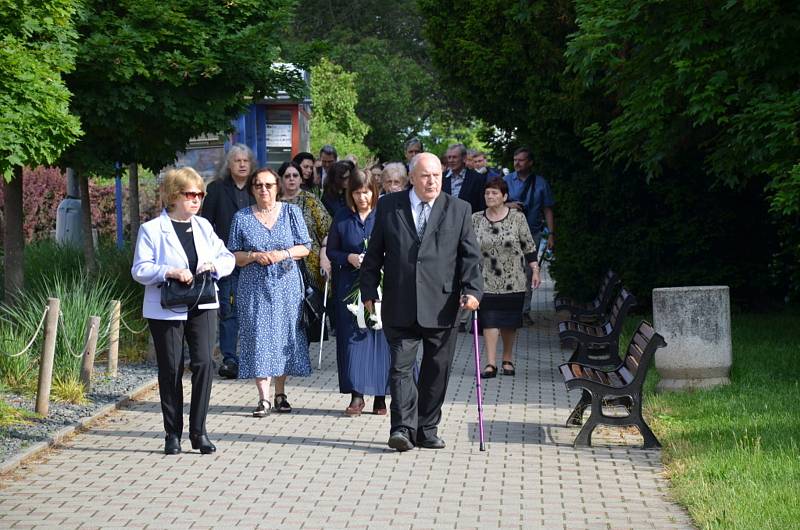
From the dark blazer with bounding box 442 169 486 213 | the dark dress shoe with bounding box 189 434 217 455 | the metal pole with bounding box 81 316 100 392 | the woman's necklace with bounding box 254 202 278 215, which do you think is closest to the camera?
the dark dress shoe with bounding box 189 434 217 455

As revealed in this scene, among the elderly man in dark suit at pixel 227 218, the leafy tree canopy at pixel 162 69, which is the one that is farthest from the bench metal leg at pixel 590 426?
the leafy tree canopy at pixel 162 69

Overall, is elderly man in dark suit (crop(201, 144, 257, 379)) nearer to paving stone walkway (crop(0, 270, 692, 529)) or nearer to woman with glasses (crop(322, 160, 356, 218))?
woman with glasses (crop(322, 160, 356, 218))

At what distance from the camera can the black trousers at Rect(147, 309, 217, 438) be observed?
927cm

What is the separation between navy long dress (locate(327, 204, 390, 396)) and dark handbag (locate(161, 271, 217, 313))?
1.81m

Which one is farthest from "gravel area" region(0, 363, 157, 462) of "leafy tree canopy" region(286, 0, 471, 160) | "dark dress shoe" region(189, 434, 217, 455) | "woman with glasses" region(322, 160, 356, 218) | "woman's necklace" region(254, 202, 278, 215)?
"leafy tree canopy" region(286, 0, 471, 160)

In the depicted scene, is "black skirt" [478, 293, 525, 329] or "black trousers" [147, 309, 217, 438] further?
"black skirt" [478, 293, 525, 329]

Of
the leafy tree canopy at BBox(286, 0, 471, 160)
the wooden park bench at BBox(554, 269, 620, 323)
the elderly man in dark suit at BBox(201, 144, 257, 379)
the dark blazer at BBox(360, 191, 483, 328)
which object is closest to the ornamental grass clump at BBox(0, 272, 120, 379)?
the elderly man in dark suit at BBox(201, 144, 257, 379)

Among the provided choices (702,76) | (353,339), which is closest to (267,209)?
(353,339)

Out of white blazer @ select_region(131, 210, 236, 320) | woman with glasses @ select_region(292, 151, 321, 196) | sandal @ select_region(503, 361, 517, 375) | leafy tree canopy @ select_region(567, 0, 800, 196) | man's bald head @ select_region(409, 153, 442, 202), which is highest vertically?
leafy tree canopy @ select_region(567, 0, 800, 196)

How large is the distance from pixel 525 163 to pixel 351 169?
5.11 metres

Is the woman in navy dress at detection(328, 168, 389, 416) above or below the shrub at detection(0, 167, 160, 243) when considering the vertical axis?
below

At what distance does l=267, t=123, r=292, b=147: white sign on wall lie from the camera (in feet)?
84.5

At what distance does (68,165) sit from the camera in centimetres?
1474

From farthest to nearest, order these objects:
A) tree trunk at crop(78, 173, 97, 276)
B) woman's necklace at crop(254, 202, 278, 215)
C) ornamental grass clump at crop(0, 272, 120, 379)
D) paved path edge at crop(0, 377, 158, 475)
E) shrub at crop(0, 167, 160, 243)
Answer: shrub at crop(0, 167, 160, 243) → tree trunk at crop(78, 173, 97, 276) → ornamental grass clump at crop(0, 272, 120, 379) → woman's necklace at crop(254, 202, 278, 215) → paved path edge at crop(0, 377, 158, 475)
